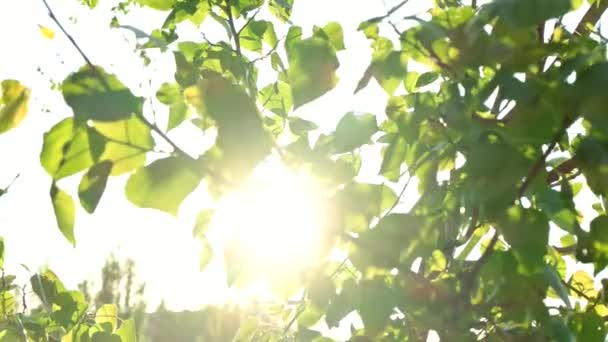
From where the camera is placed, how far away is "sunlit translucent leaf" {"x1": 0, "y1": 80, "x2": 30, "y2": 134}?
1.10 meters

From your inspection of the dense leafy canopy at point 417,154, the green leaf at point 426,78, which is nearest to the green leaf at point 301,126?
the dense leafy canopy at point 417,154

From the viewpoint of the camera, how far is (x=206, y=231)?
61.1 inches

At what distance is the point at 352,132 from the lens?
1146 mm

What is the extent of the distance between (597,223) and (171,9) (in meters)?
0.82

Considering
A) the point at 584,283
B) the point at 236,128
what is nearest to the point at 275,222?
the point at 236,128

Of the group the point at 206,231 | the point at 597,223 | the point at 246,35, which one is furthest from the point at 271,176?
the point at 246,35

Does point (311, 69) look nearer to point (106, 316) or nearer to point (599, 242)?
point (599, 242)

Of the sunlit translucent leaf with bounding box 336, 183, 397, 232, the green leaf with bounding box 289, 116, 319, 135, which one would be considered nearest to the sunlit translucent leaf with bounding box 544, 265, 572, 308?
the sunlit translucent leaf with bounding box 336, 183, 397, 232

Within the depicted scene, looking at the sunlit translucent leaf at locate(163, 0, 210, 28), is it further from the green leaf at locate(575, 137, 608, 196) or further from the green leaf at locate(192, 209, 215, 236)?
the green leaf at locate(575, 137, 608, 196)

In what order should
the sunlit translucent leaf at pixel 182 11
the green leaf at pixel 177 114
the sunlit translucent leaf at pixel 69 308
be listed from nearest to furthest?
the green leaf at pixel 177 114
the sunlit translucent leaf at pixel 182 11
the sunlit translucent leaf at pixel 69 308

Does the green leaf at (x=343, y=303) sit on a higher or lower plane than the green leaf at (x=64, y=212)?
lower

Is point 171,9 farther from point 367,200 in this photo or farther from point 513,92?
point 513,92

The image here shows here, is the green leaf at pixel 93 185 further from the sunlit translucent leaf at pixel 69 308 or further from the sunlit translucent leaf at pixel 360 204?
the sunlit translucent leaf at pixel 69 308

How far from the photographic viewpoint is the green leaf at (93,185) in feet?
3.14
